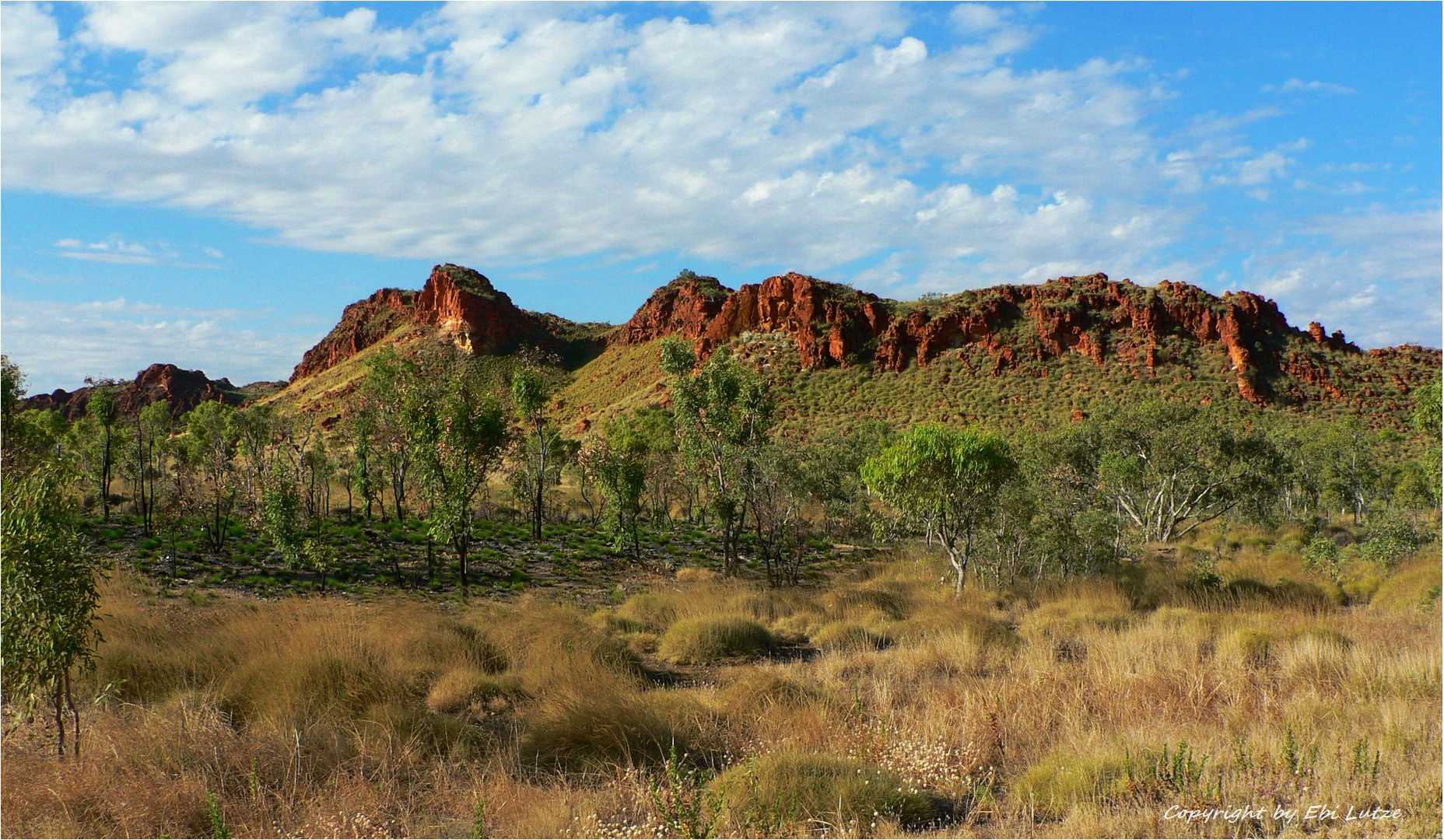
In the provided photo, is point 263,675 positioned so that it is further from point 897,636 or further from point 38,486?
point 897,636

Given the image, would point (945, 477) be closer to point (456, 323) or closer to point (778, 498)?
point (778, 498)

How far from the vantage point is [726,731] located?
728 centimetres

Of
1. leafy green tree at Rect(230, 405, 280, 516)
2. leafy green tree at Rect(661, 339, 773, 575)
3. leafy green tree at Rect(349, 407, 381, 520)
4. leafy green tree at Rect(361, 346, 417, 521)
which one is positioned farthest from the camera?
leafy green tree at Rect(230, 405, 280, 516)

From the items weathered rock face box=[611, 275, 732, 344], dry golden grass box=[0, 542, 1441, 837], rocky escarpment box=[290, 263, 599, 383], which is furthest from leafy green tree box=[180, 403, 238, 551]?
rocky escarpment box=[290, 263, 599, 383]

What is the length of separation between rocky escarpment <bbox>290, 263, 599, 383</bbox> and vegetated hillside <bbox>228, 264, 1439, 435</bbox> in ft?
64.5

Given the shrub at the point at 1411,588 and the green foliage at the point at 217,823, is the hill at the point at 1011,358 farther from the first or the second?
the green foliage at the point at 217,823

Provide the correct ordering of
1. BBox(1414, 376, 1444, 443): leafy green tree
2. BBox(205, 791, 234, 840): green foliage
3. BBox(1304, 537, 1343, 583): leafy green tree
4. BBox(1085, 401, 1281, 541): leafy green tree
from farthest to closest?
1. BBox(1085, 401, 1281, 541): leafy green tree
2. BBox(1304, 537, 1343, 583): leafy green tree
3. BBox(1414, 376, 1444, 443): leafy green tree
4. BBox(205, 791, 234, 840): green foliage

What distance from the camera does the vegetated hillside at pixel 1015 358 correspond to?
6681cm

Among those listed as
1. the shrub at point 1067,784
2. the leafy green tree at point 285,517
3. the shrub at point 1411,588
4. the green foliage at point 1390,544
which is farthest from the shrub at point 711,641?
the green foliage at point 1390,544

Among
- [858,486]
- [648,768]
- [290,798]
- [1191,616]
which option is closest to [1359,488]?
[858,486]

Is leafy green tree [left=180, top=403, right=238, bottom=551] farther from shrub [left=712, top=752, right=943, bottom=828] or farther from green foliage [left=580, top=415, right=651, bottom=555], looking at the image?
shrub [left=712, top=752, right=943, bottom=828]

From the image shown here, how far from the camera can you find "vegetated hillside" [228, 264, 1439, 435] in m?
66.8

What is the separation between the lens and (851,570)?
81.7 ft

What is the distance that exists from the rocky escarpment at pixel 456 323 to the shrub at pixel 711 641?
96902 mm
